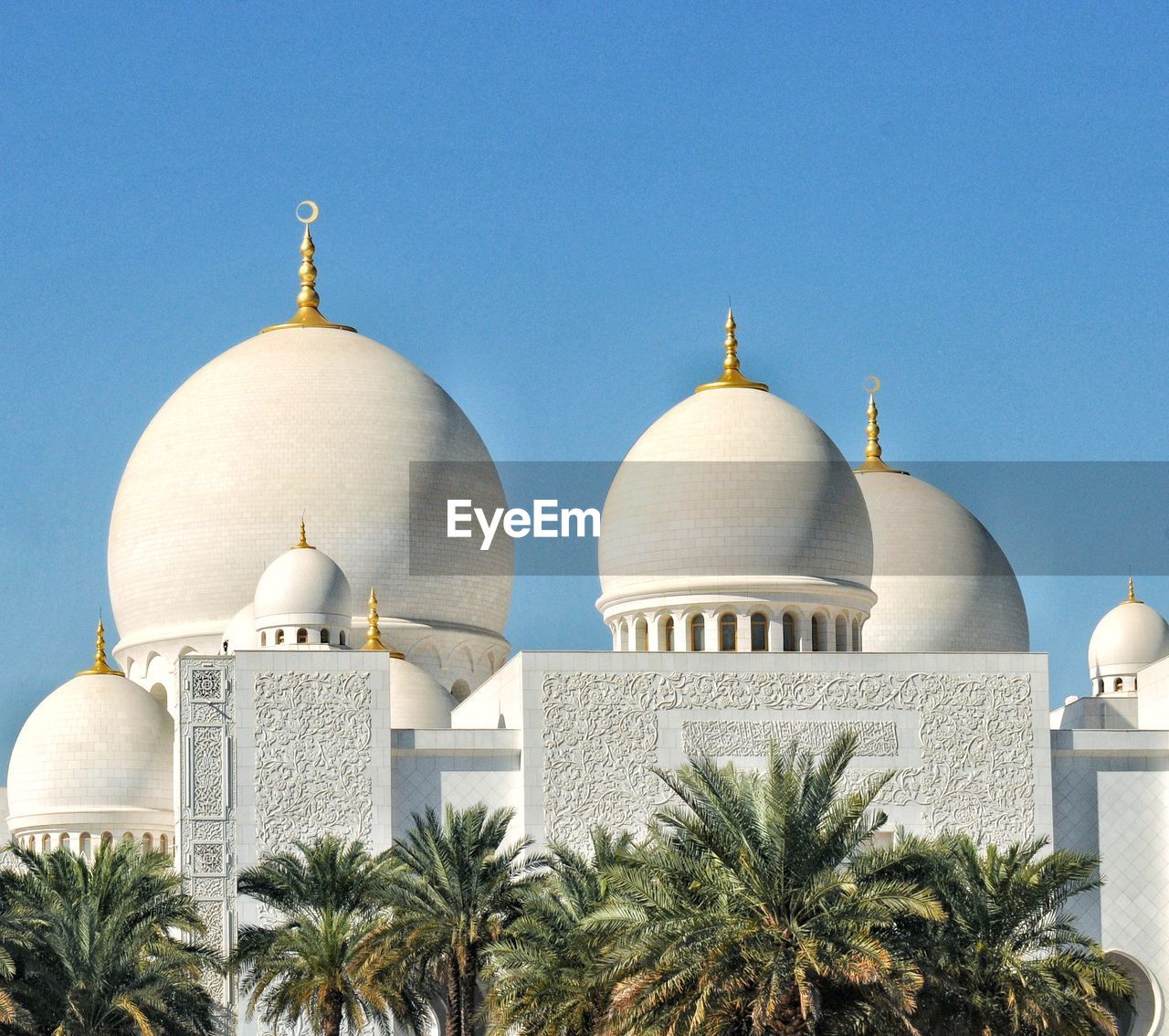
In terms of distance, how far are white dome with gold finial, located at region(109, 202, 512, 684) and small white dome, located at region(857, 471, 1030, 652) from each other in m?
6.93

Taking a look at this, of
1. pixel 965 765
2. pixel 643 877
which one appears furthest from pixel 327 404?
pixel 643 877

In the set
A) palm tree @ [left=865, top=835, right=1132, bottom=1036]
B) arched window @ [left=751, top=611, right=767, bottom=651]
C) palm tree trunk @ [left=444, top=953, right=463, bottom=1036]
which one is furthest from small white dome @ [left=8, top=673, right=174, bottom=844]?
palm tree @ [left=865, top=835, right=1132, bottom=1036]

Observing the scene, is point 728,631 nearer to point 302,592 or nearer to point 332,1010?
point 302,592

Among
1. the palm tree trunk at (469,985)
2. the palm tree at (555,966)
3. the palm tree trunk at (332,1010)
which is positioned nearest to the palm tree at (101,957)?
the palm tree trunk at (332,1010)

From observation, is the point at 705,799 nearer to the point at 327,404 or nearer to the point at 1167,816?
the point at 1167,816

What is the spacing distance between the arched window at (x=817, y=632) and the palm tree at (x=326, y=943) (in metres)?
9.35

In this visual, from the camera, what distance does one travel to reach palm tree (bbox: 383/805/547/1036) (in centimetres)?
2870

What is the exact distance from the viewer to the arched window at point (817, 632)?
38156 millimetres

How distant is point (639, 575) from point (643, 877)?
44.2ft

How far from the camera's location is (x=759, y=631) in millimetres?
37875

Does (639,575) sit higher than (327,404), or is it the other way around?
(327,404)

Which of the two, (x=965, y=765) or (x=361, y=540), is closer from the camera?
(x=965, y=765)

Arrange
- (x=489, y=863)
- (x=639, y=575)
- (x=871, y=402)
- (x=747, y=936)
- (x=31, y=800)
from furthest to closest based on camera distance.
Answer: (x=871, y=402)
(x=31, y=800)
(x=639, y=575)
(x=489, y=863)
(x=747, y=936)

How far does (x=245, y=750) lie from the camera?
1379 inches
